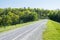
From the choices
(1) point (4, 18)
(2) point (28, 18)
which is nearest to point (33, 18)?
(2) point (28, 18)

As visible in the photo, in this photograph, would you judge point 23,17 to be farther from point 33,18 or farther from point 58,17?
point 58,17

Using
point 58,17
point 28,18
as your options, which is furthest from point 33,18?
point 58,17

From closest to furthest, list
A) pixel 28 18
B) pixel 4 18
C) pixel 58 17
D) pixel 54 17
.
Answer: pixel 4 18 < pixel 28 18 < pixel 58 17 < pixel 54 17

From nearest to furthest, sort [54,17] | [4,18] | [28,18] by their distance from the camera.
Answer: [4,18]
[28,18]
[54,17]

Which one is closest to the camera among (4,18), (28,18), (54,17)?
(4,18)

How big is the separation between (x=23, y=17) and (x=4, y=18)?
22568 millimetres

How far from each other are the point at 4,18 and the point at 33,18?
3106 centimetres

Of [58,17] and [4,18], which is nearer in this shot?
[4,18]

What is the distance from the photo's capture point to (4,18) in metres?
88.2

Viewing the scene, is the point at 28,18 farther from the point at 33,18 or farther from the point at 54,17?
the point at 54,17

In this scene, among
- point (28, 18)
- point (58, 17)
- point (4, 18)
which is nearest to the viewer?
point (4, 18)

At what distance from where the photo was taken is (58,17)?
126 metres

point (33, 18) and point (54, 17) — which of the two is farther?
point (54, 17)

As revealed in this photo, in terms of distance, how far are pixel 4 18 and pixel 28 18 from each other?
925 inches
